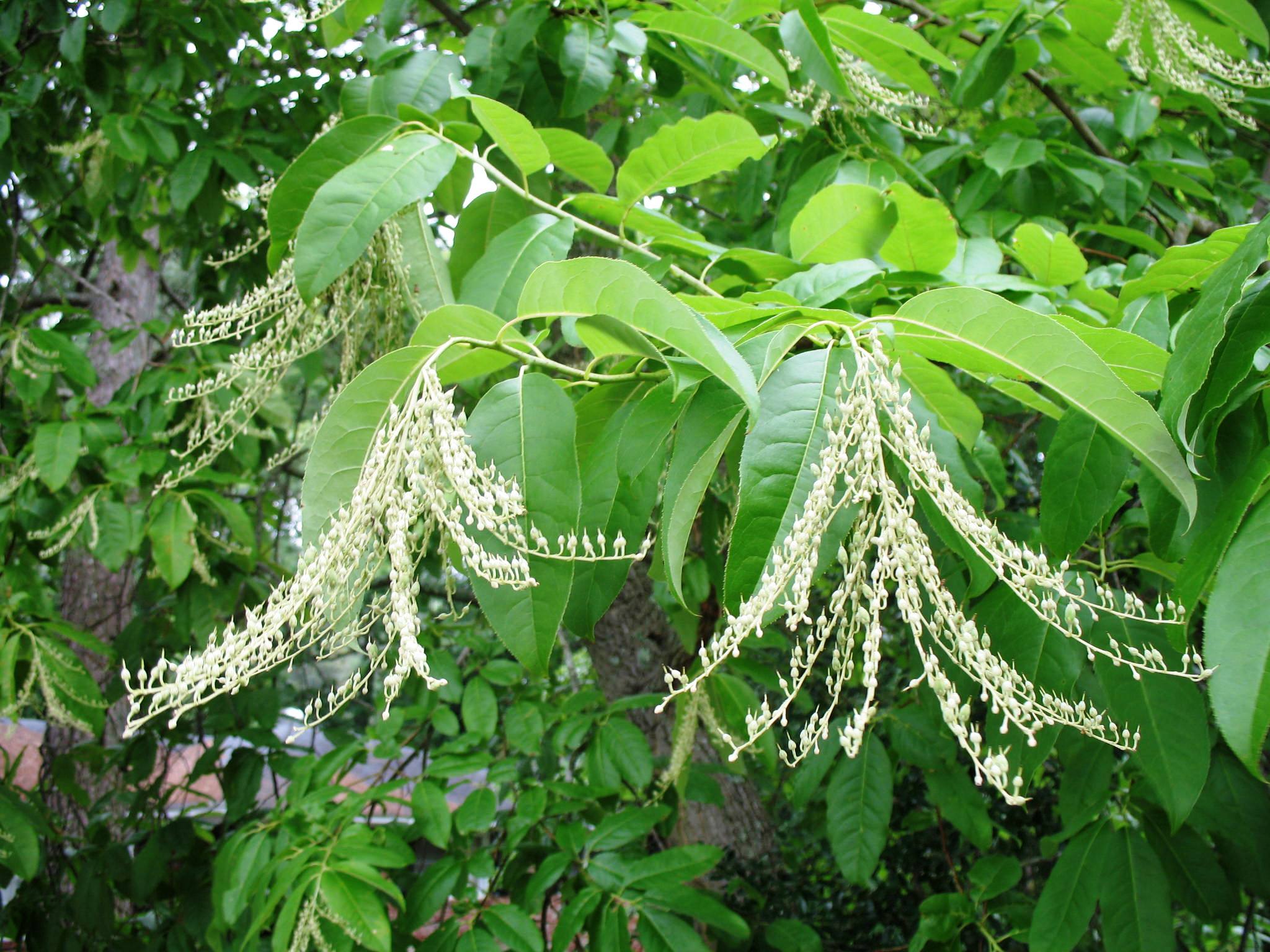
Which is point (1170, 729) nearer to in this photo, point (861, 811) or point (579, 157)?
point (861, 811)

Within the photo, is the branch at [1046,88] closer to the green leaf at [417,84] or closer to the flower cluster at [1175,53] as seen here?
the flower cluster at [1175,53]

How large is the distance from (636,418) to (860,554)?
273mm

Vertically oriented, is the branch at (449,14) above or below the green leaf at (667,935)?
above

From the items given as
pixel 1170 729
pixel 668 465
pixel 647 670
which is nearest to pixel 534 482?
pixel 668 465

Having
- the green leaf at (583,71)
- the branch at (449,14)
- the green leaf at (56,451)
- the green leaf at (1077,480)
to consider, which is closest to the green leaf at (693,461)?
the green leaf at (1077,480)

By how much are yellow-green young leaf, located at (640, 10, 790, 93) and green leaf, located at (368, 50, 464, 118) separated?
1.28 ft

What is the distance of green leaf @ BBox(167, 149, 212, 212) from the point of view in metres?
2.52

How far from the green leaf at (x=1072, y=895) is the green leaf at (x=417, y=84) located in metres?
1.76

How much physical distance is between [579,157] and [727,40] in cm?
34

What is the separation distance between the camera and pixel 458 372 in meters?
0.97

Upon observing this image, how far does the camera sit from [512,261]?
1.15 m

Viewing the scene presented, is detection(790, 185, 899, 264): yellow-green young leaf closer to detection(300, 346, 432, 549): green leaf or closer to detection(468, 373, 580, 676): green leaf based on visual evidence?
detection(468, 373, 580, 676): green leaf

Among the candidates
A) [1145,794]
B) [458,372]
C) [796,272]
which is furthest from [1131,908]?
[458,372]

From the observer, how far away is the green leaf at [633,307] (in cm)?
70
